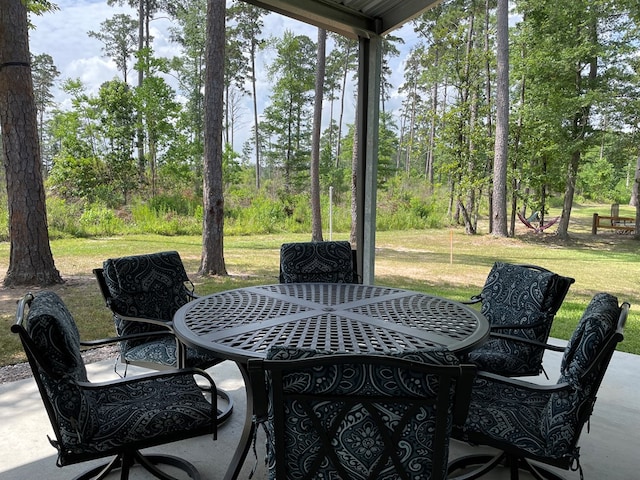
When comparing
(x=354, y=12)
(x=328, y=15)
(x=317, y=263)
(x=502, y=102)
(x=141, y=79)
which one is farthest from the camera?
(x=141, y=79)

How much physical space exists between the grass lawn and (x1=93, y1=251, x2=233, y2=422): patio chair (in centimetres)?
147

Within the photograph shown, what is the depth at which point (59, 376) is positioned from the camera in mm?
1366

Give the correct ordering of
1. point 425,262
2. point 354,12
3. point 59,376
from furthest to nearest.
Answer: point 425,262 < point 354,12 < point 59,376

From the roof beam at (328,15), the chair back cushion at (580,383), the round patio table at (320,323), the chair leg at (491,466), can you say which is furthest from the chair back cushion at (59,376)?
the roof beam at (328,15)

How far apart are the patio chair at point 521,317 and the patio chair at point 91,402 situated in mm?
1287

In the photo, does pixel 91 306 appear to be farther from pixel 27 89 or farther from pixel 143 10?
pixel 143 10

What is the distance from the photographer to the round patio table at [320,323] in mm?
1505

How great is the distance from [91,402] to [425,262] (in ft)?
16.8

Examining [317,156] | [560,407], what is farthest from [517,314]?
[317,156]

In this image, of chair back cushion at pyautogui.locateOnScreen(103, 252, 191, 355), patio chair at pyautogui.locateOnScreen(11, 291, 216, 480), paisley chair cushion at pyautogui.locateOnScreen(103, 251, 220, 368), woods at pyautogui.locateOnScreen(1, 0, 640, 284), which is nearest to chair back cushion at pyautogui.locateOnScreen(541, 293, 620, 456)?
patio chair at pyautogui.locateOnScreen(11, 291, 216, 480)

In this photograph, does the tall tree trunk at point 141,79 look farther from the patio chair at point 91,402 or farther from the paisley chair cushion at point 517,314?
the paisley chair cushion at point 517,314

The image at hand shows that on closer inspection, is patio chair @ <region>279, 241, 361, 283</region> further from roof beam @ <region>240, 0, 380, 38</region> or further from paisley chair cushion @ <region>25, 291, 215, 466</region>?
roof beam @ <region>240, 0, 380, 38</region>

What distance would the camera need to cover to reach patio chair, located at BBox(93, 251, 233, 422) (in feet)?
7.04

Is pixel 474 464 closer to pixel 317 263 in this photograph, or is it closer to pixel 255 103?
pixel 317 263
